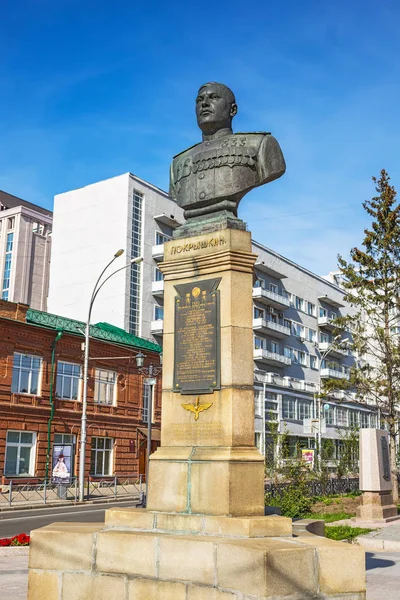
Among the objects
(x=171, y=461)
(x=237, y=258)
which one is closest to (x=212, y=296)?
(x=237, y=258)

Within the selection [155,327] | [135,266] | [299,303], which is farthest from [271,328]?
[135,266]

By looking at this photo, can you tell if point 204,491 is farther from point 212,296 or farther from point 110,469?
point 110,469

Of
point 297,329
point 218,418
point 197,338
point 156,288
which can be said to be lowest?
point 218,418

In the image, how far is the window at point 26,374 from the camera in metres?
36.2

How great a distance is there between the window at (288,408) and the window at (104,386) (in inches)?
1022

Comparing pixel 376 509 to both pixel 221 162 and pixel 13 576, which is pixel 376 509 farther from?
pixel 221 162

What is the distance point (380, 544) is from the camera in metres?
15.2

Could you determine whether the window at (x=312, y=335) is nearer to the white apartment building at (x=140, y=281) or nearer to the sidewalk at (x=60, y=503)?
the white apartment building at (x=140, y=281)

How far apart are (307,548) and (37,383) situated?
31979 mm

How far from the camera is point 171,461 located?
29.5ft

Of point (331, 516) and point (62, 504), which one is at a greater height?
point (331, 516)

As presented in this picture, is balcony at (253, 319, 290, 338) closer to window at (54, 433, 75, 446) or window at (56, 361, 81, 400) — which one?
window at (56, 361, 81, 400)

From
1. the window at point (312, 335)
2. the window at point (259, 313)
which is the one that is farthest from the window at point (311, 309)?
the window at point (259, 313)

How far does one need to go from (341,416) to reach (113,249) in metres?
38.1
